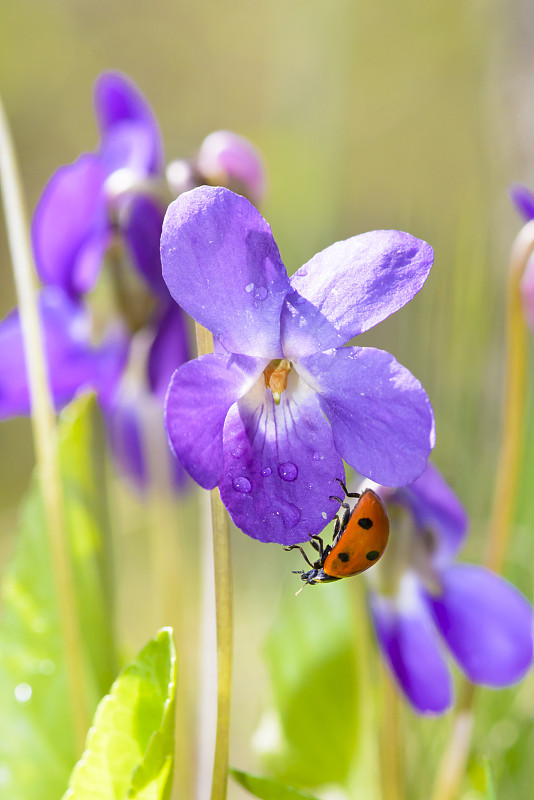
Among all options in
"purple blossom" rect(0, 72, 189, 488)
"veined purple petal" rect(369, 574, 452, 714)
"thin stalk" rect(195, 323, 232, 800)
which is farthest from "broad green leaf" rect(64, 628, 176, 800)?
"purple blossom" rect(0, 72, 189, 488)

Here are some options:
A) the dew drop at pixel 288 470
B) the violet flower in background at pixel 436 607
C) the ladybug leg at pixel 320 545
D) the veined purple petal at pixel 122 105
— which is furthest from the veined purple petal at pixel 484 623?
the veined purple petal at pixel 122 105

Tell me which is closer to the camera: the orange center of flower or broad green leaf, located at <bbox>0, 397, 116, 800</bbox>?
the orange center of flower

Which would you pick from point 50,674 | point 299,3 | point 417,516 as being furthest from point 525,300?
point 299,3

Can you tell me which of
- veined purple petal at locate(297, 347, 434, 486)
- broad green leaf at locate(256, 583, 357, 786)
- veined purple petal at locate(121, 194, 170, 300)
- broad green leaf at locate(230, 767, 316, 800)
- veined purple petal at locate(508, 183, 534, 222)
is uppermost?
veined purple petal at locate(508, 183, 534, 222)

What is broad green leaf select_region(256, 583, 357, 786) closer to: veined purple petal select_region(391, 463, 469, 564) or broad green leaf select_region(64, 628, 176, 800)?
veined purple petal select_region(391, 463, 469, 564)

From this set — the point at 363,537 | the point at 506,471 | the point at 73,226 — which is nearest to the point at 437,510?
the point at 506,471

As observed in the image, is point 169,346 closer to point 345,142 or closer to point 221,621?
point 221,621

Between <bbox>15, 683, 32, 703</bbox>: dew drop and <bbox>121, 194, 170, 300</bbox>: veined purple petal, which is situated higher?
<bbox>121, 194, 170, 300</bbox>: veined purple petal
